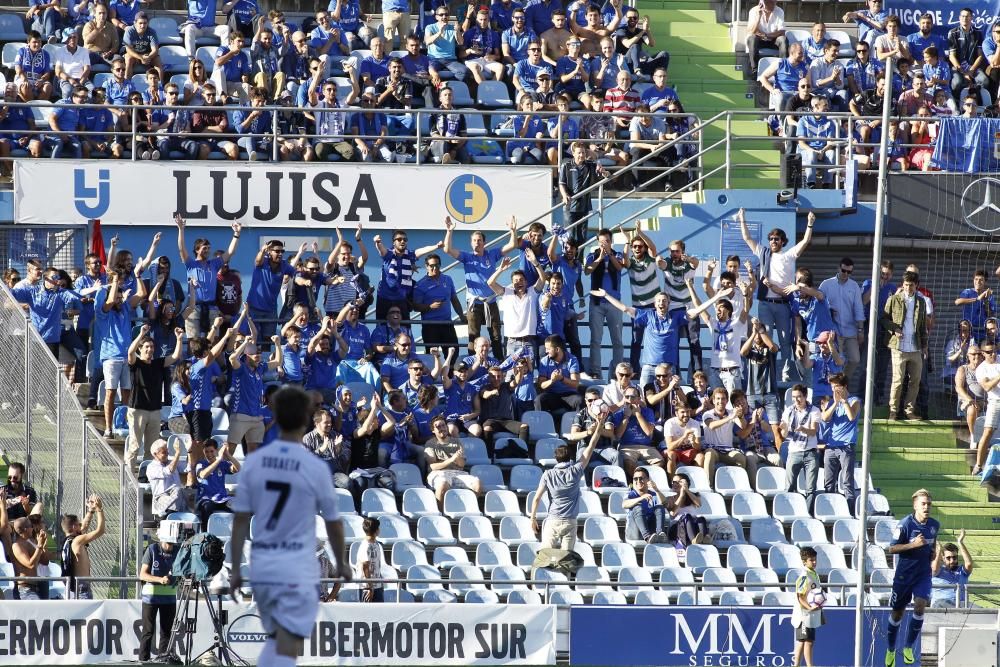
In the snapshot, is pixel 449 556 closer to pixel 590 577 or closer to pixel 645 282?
pixel 590 577

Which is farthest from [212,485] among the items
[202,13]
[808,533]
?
[202,13]

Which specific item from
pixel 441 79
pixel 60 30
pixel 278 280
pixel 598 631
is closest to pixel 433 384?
pixel 278 280

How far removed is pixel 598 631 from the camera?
14.7m

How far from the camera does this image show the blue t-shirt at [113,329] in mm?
17125

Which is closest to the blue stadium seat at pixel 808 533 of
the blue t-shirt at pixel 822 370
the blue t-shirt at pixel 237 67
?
the blue t-shirt at pixel 822 370

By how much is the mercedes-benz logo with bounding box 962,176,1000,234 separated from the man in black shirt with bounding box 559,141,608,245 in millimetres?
4779

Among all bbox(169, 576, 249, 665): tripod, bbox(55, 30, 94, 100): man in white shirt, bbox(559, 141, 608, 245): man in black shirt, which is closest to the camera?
bbox(169, 576, 249, 665): tripod

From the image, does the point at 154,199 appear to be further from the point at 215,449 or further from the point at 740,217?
the point at 740,217

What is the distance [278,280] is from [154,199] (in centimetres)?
253

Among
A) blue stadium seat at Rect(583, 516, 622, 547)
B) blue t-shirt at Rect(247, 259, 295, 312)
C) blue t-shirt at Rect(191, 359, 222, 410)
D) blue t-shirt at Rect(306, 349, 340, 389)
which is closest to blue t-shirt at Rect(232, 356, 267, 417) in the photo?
blue t-shirt at Rect(191, 359, 222, 410)

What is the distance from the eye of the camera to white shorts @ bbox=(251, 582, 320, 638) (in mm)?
7680

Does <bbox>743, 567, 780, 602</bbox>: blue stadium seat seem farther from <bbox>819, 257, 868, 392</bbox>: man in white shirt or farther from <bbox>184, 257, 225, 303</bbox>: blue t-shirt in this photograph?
<bbox>184, 257, 225, 303</bbox>: blue t-shirt

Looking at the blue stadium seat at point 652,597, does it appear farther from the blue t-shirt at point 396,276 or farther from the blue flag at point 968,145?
the blue flag at point 968,145

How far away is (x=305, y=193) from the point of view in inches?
805
